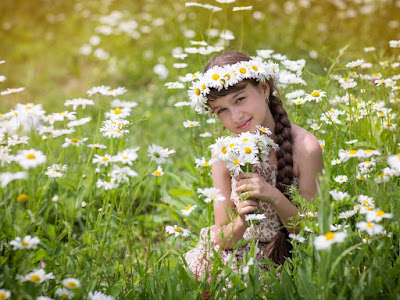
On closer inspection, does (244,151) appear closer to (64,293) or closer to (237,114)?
(237,114)

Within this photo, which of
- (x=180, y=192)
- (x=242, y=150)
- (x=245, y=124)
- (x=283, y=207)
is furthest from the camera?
(x=180, y=192)

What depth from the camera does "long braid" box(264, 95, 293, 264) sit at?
2094 mm

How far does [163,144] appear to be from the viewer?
405cm

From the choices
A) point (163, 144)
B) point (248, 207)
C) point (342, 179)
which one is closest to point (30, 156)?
point (248, 207)

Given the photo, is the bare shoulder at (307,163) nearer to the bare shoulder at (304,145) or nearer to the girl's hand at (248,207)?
the bare shoulder at (304,145)

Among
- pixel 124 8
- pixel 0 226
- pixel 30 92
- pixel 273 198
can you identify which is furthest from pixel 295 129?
Answer: pixel 124 8

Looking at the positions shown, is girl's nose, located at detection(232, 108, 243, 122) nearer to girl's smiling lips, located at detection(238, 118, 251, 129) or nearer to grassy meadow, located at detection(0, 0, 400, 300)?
girl's smiling lips, located at detection(238, 118, 251, 129)

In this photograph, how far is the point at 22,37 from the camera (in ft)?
21.8

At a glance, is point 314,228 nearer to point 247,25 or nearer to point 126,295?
point 126,295

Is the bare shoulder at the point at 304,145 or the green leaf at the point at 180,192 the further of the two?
the green leaf at the point at 180,192

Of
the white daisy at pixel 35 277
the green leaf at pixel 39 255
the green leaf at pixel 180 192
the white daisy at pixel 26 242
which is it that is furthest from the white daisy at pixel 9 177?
the green leaf at pixel 180 192

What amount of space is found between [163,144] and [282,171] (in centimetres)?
205

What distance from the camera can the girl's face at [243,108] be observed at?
2051 mm

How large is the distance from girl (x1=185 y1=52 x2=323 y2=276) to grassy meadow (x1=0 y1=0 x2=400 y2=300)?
86 mm
